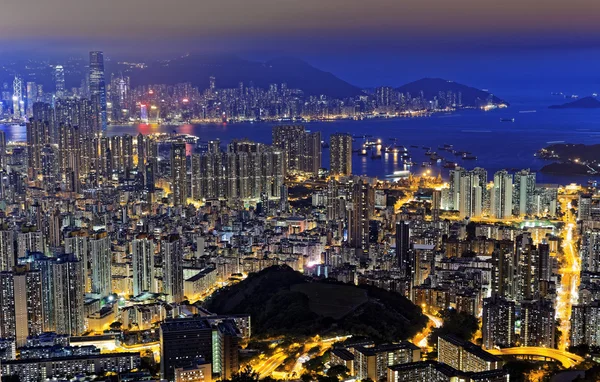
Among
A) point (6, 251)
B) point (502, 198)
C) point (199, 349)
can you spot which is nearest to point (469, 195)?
point (502, 198)

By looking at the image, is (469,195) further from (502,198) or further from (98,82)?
(98,82)

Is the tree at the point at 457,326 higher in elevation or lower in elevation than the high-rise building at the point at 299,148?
lower

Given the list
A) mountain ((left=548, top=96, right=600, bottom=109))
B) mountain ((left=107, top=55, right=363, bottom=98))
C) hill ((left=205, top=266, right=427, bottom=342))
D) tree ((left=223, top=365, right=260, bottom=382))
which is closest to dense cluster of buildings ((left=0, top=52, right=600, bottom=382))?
tree ((left=223, top=365, right=260, bottom=382))

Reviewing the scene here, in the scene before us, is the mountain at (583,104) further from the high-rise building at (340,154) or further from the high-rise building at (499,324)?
the high-rise building at (499,324)

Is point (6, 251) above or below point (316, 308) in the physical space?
above

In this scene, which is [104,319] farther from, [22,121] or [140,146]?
[22,121]

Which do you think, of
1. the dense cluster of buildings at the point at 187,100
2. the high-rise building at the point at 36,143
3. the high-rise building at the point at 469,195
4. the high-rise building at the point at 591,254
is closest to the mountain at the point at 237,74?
the dense cluster of buildings at the point at 187,100
